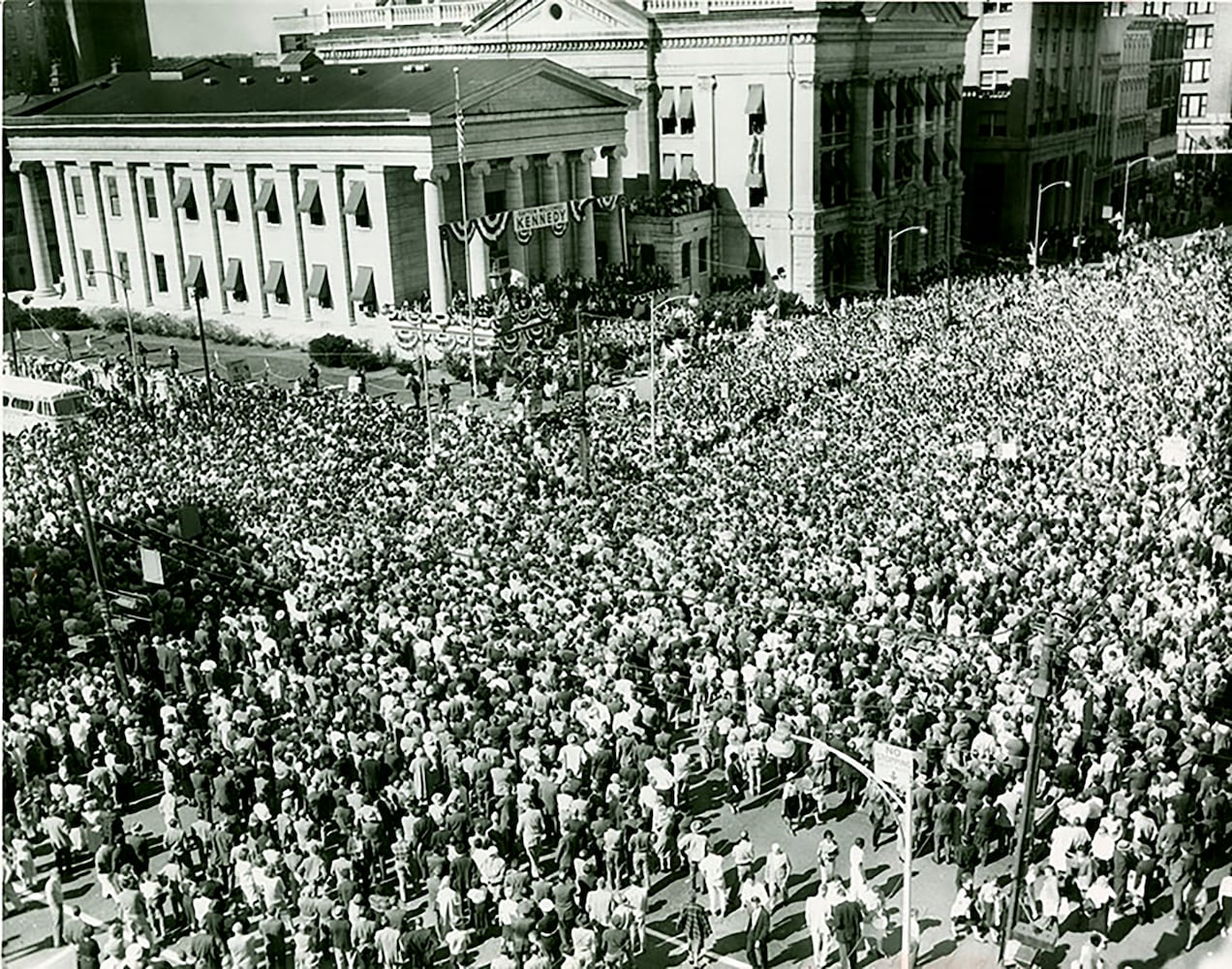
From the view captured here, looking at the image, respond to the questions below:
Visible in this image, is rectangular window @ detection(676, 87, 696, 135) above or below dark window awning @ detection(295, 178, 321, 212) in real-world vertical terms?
above

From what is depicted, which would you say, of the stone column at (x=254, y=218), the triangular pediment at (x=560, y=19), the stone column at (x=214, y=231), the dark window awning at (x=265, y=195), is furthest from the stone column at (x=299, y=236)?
the triangular pediment at (x=560, y=19)

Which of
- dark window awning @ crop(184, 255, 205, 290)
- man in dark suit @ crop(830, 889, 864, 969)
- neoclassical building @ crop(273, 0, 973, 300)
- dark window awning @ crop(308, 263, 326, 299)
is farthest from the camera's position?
neoclassical building @ crop(273, 0, 973, 300)

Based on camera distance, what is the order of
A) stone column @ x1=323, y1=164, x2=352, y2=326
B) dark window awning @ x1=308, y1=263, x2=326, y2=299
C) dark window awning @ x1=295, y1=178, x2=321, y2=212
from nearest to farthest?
stone column @ x1=323, y1=164, x2=352, y2=326, dark window awning @ x1=295, y1=178, x2=321, y2=212, dark window awning @ x1=308, y1=263, x2=326, y2=299

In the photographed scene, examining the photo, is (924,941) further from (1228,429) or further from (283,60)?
(283,60)

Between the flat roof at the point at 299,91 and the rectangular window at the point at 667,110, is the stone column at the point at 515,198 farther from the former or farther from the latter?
the rectangular window at the point at 667,110

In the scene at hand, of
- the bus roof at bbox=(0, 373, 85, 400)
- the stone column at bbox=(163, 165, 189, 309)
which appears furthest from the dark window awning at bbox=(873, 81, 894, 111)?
the bus roof at bbox=(0, 373, 85, 400)

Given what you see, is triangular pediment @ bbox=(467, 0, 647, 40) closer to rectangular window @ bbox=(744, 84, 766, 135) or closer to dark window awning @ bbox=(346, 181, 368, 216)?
rectangular window @ bbox=(744, 84, 766, 135)

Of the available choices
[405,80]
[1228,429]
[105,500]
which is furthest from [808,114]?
[105,500]
